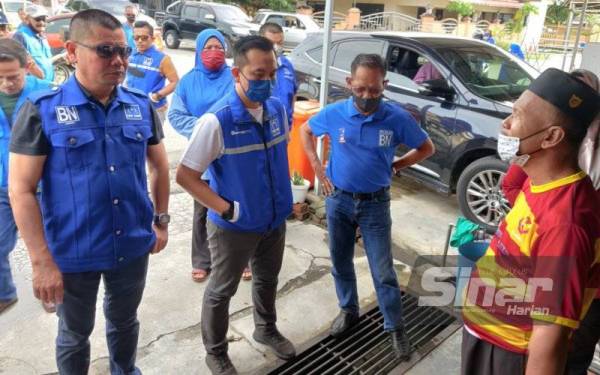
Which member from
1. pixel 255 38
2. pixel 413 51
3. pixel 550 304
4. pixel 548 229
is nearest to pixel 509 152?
pixel 548 229

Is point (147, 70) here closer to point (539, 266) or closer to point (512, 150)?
point (512, 150)

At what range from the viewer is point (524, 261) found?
138cm

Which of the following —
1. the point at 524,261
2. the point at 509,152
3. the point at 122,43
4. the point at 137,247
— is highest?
the point at 122,43

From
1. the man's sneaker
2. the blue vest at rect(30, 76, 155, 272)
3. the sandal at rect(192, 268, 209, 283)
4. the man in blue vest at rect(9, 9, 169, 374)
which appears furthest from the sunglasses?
the man's sneaker

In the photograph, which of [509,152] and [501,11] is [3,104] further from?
[501,11]

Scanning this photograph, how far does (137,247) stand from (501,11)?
1582 inches

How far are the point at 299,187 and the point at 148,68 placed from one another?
6.31 feet

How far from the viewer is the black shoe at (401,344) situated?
8.91 feet

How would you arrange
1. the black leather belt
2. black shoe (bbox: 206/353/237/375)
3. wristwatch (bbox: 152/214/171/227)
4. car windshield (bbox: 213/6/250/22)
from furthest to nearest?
car windshield (bbox: 213/6/250/22) < the black leather belt < black shoe (bbox: 206/353/237/375) < wristwatch (bbox: 152/214/171/227)

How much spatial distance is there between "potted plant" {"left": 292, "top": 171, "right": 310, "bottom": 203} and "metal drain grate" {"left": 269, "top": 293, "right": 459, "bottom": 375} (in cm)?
167

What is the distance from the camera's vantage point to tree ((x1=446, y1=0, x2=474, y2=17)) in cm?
2975

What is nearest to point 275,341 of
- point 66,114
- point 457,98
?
point 66,114

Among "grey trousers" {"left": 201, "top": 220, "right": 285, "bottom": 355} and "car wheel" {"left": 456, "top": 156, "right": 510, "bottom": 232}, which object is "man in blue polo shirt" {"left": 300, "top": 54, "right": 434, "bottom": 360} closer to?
"grey trousers" {"left": 201, "top": 220, "right": 285, "bottom": 355}

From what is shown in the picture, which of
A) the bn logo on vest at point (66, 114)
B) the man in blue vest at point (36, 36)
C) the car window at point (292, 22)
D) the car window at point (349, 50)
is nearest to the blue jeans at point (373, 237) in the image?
the bn logo on vest at point (66, 114)
